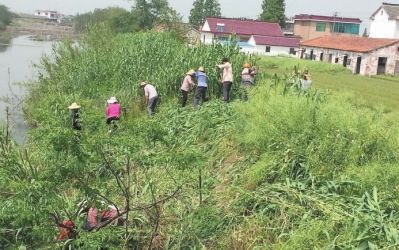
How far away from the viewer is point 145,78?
17.3m

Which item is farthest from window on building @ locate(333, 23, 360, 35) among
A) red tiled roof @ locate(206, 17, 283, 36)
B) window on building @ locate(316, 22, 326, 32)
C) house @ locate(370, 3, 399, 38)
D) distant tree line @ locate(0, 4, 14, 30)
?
distant tree line @ locate(0, 4, 14, 30)

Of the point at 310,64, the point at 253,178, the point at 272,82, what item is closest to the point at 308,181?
the point at 253,178

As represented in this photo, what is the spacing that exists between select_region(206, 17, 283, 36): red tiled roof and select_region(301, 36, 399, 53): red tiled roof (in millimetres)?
9129

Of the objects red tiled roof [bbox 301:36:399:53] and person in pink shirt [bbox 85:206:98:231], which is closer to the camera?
person in pink shirt [bbox 85:206:98:231]

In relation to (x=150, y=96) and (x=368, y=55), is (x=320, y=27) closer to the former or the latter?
(x=368, y=55)

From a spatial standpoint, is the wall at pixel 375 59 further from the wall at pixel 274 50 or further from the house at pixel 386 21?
the wall at pixel 274 50

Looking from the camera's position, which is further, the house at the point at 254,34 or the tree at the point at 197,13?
the tree at the point at 197,13

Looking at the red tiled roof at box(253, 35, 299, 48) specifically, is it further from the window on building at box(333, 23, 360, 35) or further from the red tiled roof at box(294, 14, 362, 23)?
the window on building at box(333, 23, 360, 35)

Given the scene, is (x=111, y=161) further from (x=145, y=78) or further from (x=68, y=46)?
(x=68, y=46)

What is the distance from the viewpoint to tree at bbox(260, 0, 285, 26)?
209ft

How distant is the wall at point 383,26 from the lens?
149 feet

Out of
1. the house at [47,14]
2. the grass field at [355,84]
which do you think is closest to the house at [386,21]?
the grass field at [355,84]

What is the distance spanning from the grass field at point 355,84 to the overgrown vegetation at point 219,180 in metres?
4.47

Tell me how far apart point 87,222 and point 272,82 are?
28.8 ft
